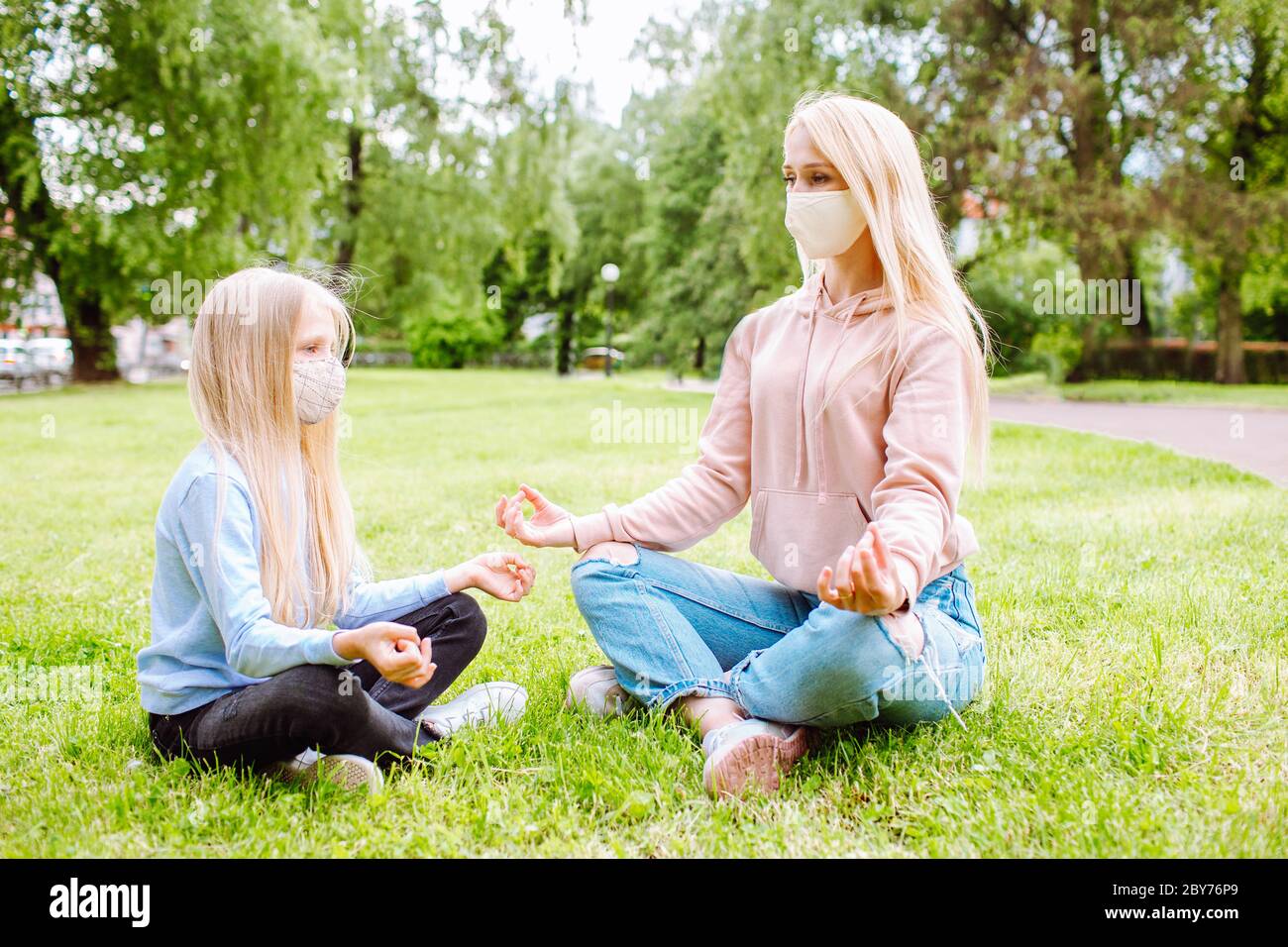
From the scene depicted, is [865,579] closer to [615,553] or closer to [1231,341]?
[615,553]

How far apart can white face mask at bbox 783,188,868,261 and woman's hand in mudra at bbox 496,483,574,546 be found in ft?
3.19

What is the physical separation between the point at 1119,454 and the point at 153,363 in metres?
33.4

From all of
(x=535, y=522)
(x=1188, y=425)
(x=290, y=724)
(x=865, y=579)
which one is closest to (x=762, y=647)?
(x=535, y=522)

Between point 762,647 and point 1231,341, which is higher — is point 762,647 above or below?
below

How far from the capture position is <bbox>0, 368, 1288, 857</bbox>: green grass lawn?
227 cm

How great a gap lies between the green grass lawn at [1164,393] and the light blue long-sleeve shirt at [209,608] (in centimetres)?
1788

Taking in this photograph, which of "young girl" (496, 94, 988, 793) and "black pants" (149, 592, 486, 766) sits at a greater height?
"young girl" (496, 94, 988, 793)

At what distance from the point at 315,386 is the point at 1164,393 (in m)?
19.7

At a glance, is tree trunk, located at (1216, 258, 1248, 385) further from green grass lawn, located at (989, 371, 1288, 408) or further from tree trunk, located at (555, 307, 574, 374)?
tree trunk, located at (555, 307, 574, 374)

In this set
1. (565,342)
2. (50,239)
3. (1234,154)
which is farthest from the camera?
(565,342)

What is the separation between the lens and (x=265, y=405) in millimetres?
2637

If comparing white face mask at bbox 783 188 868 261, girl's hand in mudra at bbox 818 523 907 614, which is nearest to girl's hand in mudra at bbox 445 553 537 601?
girl's hand in mudra at bbox 818 523 907 614
